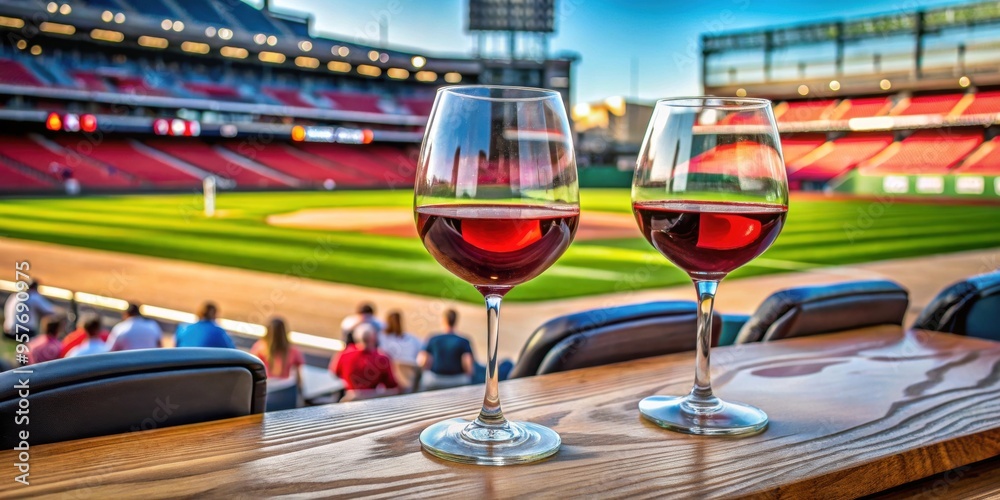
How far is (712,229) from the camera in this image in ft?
3.58

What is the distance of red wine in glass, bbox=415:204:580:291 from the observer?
94 cm

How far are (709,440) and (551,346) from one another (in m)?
0.53

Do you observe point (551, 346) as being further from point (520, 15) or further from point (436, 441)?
point (520, 15)

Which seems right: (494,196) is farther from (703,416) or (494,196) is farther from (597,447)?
(703,416)

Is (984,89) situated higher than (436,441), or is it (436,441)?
(984,89)

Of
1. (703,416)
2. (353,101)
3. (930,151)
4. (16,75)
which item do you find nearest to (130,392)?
(703,416)

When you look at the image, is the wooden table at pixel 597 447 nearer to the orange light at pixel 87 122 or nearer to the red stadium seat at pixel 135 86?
the orange light at pixel 87 122

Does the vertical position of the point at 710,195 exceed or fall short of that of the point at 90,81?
it falls short

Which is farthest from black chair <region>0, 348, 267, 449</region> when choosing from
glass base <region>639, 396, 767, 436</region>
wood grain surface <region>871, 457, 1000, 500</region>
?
wood grain surface <region>871, 457, 1000, 500</region>

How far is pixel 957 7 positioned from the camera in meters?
44.3

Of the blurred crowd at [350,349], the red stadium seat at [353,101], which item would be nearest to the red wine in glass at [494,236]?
the blurred crowd at [350,349]

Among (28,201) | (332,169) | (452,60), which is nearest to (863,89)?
(452,60)

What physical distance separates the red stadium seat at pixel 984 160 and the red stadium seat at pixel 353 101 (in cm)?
3359

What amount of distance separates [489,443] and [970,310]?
1543mm
